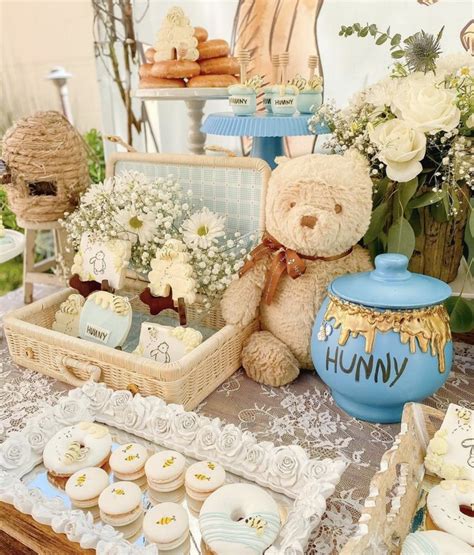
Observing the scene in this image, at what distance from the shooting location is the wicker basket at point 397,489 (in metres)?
0.59

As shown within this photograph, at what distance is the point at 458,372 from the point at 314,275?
1.30 feet

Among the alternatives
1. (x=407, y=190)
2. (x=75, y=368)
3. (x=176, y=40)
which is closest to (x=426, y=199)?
(x=407, y=190)

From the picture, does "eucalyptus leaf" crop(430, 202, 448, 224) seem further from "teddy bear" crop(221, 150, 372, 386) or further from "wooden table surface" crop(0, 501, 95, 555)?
"wooden table surface" crop(0, 501, 95, 555)

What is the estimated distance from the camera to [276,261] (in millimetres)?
1143

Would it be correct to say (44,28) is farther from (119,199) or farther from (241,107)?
(119,199)

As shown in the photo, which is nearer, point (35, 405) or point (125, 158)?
point (35, 405)

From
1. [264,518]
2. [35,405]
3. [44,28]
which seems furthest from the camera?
[44,28]

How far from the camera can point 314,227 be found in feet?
3.33

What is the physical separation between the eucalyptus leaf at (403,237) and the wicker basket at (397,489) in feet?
1.38

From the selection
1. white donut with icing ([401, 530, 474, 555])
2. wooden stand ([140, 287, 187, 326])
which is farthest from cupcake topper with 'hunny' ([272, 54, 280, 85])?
white donut with icing ([401, 530, 474, 555])

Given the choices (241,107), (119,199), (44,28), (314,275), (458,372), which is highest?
(44,28)

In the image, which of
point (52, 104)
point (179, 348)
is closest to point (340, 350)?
point (179, 348)

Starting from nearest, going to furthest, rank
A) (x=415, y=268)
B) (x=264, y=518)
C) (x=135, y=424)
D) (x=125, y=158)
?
1. (x=264, y=518)
2. (x=135, y=424)
3. (x=415, y=268)
4. (x=125, y=158)

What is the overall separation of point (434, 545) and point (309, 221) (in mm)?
587
